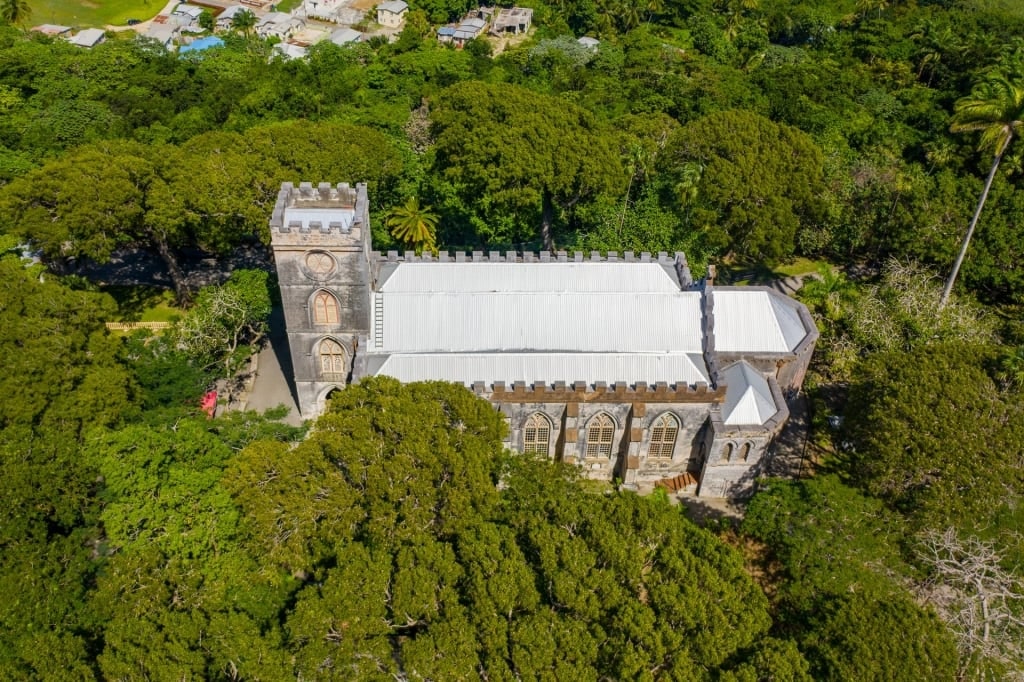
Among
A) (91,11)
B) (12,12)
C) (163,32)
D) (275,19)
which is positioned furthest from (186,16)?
(12,12)

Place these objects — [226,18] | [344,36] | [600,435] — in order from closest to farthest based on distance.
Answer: [600,435]
[344,36]
[226,18]

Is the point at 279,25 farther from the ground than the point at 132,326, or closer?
closer

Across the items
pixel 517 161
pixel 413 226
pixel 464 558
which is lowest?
pixel 413 226

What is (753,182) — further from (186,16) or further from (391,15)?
(186,16)

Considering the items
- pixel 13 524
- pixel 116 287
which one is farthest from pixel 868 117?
pixel 13 524

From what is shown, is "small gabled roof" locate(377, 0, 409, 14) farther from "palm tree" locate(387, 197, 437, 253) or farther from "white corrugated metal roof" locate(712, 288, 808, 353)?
"white corrugated metal roof" locate(712, 288, 808, 353)
